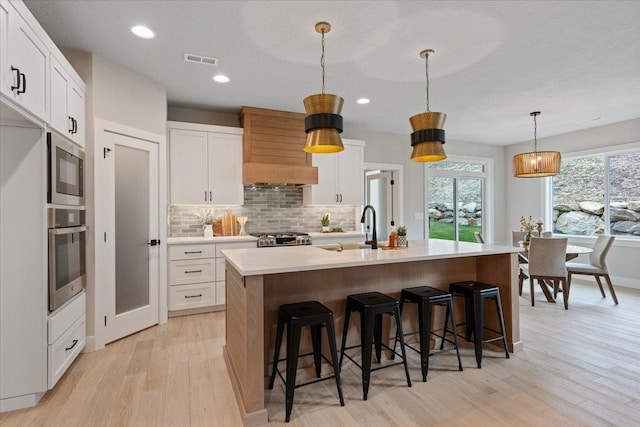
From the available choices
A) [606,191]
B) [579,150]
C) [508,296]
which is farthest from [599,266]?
[508,296]

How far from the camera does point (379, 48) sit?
2930mm

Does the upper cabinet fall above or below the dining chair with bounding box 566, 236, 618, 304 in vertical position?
above

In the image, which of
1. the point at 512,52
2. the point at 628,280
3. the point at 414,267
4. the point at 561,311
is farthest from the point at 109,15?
the point at 628,280

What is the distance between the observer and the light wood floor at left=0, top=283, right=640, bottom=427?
2.00 metres

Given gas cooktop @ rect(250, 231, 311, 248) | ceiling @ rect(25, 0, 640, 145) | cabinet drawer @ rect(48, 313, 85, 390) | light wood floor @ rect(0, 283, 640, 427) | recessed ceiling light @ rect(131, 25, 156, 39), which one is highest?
recessed ceiling light @ rect(131, 25, 156, 39)

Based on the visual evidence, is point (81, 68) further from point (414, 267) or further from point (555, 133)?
point (555, 133)

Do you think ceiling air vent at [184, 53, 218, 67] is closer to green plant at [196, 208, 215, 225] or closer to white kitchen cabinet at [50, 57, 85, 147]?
white kitchen cabinet at [50, 57, 85, 147]

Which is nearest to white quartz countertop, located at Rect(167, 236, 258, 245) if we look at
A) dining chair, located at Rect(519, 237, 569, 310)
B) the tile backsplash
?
the tile backsplash

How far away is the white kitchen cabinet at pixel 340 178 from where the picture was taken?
17.0 feet

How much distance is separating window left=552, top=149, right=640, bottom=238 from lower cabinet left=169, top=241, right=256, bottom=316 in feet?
20.2

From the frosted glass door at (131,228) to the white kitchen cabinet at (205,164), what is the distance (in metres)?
0.73

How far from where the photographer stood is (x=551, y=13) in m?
2.41

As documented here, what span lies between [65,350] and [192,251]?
1681mm

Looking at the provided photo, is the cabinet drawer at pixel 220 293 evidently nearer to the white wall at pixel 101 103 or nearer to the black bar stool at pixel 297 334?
the white wall at pixel 101 103
